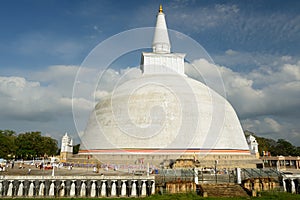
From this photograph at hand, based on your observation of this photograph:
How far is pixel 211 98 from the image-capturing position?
3266 cm

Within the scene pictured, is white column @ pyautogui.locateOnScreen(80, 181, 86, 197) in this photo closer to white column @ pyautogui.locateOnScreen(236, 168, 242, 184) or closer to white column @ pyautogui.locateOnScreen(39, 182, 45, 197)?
white column @ pyautogui.locateOnScreen(39, 182, 45, 197)

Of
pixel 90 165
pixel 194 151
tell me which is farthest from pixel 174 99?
pixel 90 165

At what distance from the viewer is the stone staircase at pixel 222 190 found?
16730 mm

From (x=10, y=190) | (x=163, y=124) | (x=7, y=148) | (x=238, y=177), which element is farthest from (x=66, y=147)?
(x=238, y=177)

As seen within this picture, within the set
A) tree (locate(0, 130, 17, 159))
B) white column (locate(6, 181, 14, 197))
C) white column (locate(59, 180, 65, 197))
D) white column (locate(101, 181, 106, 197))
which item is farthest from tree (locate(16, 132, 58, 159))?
white column (locate(101, 181, 106, 197))

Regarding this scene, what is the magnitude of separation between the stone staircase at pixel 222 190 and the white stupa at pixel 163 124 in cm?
1012

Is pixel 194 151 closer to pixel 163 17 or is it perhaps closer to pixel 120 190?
pixel 120 190

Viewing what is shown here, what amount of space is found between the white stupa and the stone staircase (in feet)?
33.2

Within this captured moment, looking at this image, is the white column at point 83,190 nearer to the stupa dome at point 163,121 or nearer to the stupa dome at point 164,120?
the stupa dome at point 163,121

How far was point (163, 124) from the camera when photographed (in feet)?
94.4

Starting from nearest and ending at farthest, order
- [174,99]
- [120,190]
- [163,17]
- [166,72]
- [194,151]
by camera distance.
Answer: 1. [120,190]
2. [194,151]
3. [174,99]
4. [166,72]
5. [163,17]

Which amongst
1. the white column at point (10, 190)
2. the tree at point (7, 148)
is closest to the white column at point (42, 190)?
the white column at point (10, 190)

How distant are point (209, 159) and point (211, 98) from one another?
25.6 ft

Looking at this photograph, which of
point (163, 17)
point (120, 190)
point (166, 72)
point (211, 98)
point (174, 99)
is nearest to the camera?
point (120, 190)
